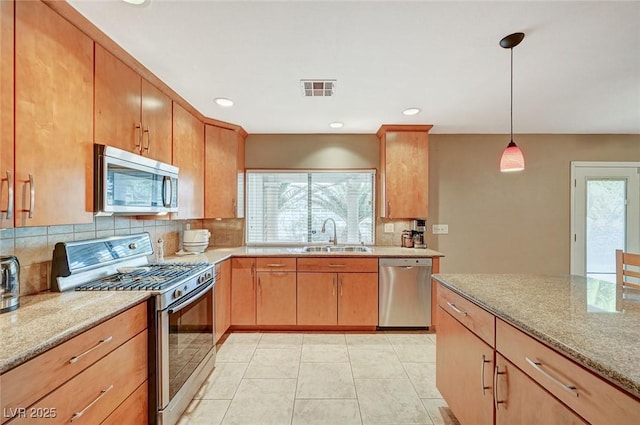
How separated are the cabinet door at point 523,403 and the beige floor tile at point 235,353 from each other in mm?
1980

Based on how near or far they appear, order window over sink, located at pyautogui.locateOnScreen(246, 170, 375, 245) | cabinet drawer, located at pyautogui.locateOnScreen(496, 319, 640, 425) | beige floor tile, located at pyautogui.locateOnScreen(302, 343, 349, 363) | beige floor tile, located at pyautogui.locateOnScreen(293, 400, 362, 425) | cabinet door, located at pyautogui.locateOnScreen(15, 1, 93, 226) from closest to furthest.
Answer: cabinet drawer, located at pyautogui.locateOnScreen(496, 319, 640, 425), cabinet door, located at pyautogui.locateOnScreen(15, 1, 93, 226), beige floor tile, located at pyautogui.locateOnScreen(293, 400, 362, 425), beige floor tile, located at pyautogui.locateOnScreen(302, 343, 349, 363), window over sink, located at pyautogui.locateOnScreen(246, 170, 375, 245)

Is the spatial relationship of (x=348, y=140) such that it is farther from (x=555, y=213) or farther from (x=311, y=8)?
(x=555, y=213)

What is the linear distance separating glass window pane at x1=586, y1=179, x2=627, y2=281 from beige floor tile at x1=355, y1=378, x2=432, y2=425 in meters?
3.17

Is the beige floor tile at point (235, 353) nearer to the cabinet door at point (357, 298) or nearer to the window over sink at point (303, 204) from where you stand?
the cabinet door at point (357, 298)

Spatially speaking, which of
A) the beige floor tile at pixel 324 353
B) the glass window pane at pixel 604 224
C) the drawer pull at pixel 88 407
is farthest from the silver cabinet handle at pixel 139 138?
the glass window pane at pixel 604 224

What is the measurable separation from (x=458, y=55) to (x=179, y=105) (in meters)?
2.29

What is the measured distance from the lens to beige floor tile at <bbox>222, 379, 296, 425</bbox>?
1796 millimetres

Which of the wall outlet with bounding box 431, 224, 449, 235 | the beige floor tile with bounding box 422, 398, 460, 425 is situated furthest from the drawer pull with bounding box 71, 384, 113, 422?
the wall outlet with bounding box 431, 224, 449, 235

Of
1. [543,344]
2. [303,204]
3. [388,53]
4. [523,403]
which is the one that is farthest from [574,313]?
[303,204]

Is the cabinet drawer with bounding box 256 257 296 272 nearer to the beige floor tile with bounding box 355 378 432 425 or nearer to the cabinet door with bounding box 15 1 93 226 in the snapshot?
the beige floor tile with bounding box 355 378 432 425

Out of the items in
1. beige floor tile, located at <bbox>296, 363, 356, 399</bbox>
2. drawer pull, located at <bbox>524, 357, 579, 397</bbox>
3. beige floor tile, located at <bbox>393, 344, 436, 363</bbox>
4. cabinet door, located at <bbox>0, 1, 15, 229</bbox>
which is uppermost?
cabinet door, located at <bbox>0, 1, 15, 229</bbox>

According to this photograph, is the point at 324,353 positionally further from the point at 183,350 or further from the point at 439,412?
the point at 183,350

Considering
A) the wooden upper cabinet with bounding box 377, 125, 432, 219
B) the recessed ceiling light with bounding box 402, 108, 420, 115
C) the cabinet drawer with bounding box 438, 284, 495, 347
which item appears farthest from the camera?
the wooden upper cabinet with bounding box 377, 125, 432, 219

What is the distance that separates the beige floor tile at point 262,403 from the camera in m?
1.80
